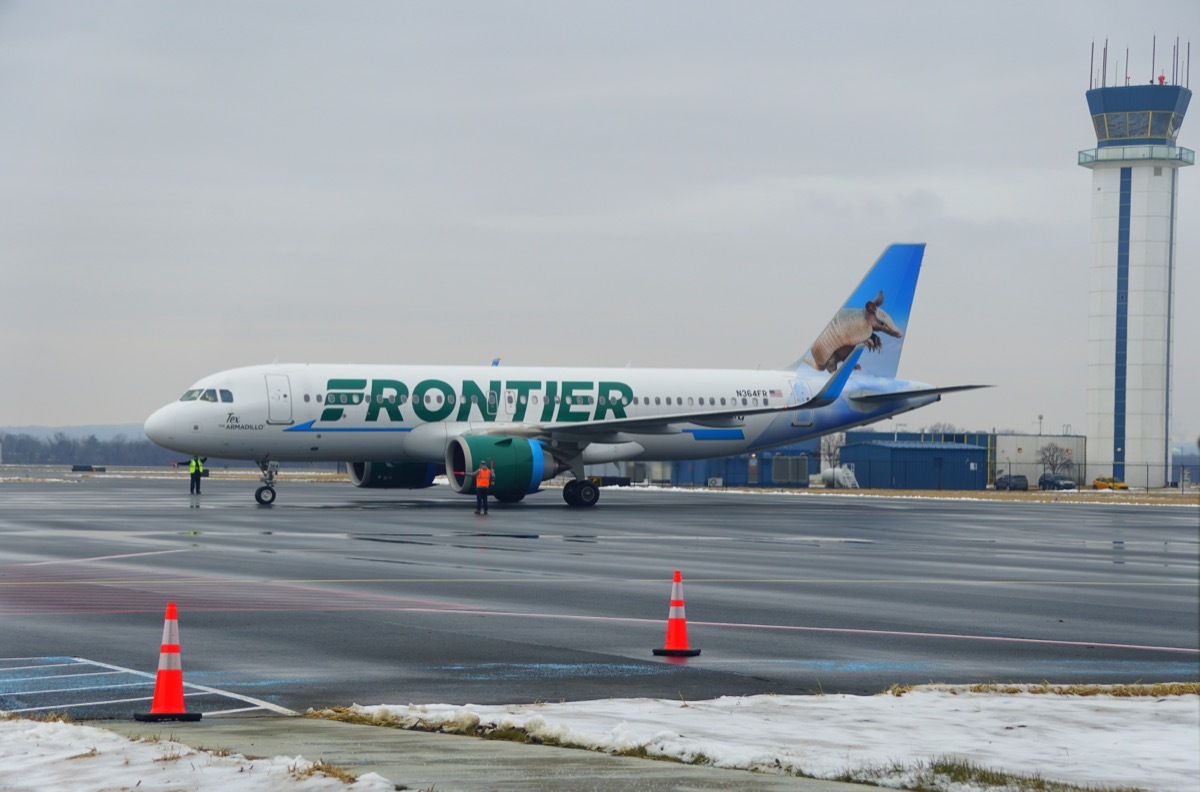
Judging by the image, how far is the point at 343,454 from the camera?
43250 mm

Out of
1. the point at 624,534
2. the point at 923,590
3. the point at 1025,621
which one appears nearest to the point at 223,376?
the point at 624,534

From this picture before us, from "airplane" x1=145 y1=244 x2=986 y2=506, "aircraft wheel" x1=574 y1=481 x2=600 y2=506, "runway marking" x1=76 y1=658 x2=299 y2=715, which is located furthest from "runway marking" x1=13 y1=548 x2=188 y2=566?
"aircraft wheel" x1=574 y1=481 x2=600 y2=506

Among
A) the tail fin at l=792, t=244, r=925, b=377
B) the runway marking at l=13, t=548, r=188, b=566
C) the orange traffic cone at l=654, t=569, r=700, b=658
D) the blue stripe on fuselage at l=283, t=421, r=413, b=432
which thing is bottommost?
the runway marking at l=13, t=548, r=188, b=566

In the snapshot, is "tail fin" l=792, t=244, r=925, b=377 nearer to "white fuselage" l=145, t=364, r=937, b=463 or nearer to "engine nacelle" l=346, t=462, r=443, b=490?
"white fuselage" l=145, t=364, r=937, b=463

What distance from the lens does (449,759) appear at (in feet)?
28.4

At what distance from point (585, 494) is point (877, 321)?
14.7 meters

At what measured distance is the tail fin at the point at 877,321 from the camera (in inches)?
2103

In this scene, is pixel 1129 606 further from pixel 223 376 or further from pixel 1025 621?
pixel 223 376

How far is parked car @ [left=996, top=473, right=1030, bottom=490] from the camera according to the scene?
91.9 m

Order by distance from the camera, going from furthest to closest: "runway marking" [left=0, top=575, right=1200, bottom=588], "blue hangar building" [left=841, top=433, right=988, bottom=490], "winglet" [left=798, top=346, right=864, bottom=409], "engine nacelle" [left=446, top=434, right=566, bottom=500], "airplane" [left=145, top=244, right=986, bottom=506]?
"blue hangar building" [left=841, top=433, right=988, bottom=490] → "winglet" [left=798, top=346, right=864, bottom=409] → "airplane" [left=145, top=244, right=986, bottom=506] → "engine nacelle" [left=446, top=434, right=566, bottom=500] → "runway marking" [left=0, top=575, right=1200, bottom=588]

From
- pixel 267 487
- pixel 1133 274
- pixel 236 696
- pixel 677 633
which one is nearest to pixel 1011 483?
pixel 1133 274

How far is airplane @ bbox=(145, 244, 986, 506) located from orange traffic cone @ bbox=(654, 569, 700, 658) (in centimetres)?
2707

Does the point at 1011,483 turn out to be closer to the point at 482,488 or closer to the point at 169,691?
the point at 482,488

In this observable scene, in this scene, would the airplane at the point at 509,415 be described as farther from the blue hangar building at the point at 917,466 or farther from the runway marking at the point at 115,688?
the blue hangar building at the point at 917,466
